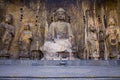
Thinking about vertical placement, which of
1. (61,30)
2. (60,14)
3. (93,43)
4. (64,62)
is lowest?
(64,62)

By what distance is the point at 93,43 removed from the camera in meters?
12.3

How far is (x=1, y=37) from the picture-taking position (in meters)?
12.4

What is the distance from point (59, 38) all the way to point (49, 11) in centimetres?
183

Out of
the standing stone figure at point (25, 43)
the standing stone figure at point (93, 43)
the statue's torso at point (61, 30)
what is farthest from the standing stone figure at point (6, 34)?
the standing stone figure at point (93, 43)

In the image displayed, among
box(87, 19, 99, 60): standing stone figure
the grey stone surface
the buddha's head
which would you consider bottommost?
the grey stone surface

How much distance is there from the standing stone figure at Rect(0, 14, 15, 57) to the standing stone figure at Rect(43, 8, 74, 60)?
1.84 metres

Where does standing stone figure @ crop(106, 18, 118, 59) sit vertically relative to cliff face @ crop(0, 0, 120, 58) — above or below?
below

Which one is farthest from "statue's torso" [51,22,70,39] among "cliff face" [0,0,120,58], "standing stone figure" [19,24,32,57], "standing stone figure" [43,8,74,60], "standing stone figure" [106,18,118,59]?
"standing stone figure" [106,18,118,59]

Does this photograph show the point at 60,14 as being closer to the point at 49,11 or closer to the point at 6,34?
the point at 49,11

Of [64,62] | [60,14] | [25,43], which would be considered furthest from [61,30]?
[64,62]

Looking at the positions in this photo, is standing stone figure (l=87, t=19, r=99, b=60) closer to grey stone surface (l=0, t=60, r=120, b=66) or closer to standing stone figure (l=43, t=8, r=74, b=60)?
standing stone figure (l=43, t=8, r=74, b=60)

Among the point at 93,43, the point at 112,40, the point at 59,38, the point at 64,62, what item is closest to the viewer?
the point at 64,62

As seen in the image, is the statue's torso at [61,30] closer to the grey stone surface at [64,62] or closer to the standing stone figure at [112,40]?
the standing stone figure at [112,40]

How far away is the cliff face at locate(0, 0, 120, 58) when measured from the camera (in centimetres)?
1309
